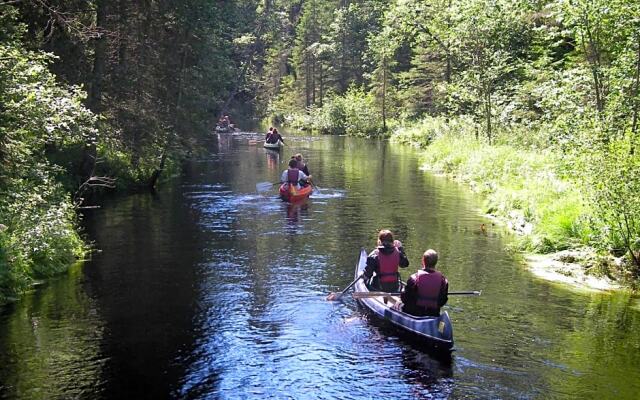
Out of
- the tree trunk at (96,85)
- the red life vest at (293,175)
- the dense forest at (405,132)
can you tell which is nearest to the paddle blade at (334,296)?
the dense forest at (405,132)

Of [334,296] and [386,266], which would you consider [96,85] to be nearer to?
[334,296]

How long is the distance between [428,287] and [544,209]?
26.1ft

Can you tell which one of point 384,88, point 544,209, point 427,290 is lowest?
point 427,290

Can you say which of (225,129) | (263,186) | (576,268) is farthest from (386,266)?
(225,129)

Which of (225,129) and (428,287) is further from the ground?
(225,129)

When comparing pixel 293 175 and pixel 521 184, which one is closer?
pixel 521 184

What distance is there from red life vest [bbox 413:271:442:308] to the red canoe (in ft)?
41.6

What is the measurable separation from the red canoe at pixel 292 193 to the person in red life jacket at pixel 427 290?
12492 millimetres

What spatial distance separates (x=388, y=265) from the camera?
1184cm

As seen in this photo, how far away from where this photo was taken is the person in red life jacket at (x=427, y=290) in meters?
10.1

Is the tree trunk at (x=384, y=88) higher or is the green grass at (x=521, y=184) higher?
the tree trunk at (x=384, y=88)

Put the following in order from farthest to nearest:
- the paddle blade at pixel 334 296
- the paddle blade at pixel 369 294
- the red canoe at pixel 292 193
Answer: the red canoe at pixel 292 193 < the paddle blade at pixel 334 296 < the paddle blade at pixel 369 294

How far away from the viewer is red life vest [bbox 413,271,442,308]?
33.1 feet

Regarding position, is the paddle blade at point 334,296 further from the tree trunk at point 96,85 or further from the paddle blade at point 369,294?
the tree trunk at point 96,85
